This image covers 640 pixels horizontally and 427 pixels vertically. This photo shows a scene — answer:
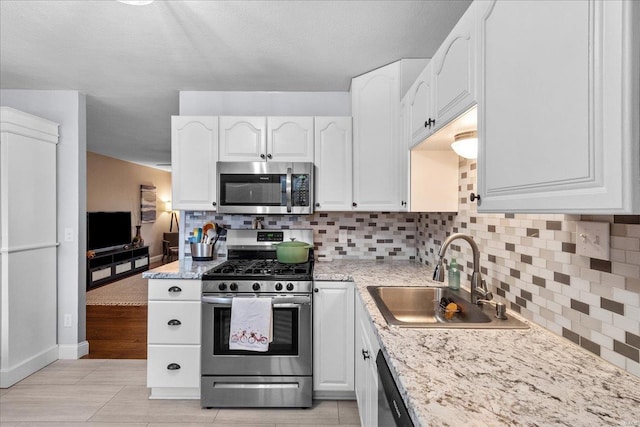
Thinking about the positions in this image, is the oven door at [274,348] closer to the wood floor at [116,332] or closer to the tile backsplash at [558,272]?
the tile backsplash at [558,272]

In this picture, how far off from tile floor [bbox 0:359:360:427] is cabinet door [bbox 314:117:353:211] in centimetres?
143

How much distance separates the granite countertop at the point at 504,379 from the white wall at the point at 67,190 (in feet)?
9.71

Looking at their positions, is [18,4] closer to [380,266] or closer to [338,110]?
[338,110]

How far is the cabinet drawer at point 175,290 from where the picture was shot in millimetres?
2320

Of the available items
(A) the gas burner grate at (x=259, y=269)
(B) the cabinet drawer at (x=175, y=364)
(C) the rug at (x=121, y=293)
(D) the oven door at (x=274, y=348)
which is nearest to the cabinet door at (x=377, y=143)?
(A) the gas burner grate at (x=259, y=269)

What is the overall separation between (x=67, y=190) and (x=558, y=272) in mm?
3622

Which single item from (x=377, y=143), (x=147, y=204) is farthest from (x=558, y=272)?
(x=147, y=204)

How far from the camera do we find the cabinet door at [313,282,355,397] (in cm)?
233

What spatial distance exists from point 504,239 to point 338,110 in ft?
6.27

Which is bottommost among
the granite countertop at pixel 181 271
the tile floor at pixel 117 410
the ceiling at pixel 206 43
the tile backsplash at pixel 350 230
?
the tile floor at pixel 117 410

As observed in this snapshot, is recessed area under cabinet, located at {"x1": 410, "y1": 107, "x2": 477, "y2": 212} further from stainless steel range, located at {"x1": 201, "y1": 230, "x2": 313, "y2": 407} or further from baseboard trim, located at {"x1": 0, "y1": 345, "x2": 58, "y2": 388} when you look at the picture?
baseboard trim, located at {"x1": 0, "y1": 345, "x2": 58, "y2": 388}

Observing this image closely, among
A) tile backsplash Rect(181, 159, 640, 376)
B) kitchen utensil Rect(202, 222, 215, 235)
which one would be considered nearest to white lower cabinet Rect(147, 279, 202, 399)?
kitchen utensil Rect(202, 222, 215, 235)

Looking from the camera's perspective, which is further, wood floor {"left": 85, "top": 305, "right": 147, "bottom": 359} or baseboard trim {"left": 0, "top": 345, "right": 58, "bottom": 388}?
wood floor {"left": 85, "top": 305, "right": 147, "bottom": 359}

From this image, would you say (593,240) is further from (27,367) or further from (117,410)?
(27,367)
